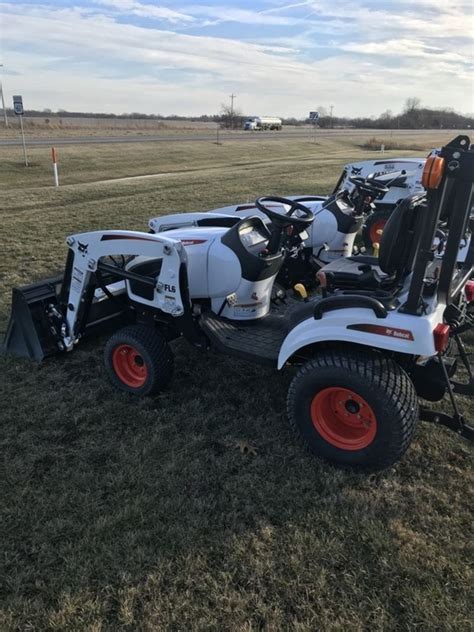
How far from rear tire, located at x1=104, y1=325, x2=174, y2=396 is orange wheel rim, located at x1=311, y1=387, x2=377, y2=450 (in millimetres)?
1211

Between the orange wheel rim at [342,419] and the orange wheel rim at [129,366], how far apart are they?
1436mm

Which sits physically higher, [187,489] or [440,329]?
[440,329]

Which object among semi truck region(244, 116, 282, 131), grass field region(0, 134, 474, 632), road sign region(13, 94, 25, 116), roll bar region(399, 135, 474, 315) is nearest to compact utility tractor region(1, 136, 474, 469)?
roll bar region(399, 135, 474, 315)

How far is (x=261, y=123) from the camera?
61.6 meters

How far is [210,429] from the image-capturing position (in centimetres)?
348

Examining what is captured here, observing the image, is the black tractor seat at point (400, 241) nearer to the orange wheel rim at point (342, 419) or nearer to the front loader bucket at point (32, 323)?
the orange wheel rim at point (342, 419)

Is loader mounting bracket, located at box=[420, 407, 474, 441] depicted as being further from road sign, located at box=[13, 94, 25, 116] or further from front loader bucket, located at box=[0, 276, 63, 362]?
road sign, located at box=[13, 94, 25, 116]

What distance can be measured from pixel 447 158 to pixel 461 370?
2562 mm

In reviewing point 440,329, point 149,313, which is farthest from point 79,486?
point 440,329

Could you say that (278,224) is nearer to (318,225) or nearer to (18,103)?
(318,225)

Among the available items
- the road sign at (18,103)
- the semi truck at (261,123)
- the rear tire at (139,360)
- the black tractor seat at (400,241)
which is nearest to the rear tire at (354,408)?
the black tractor seat at (400,241)

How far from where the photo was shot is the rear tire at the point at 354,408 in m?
2.74

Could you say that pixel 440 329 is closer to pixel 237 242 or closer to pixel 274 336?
pixel 274 336

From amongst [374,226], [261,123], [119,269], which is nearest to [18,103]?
A: [374,226]
